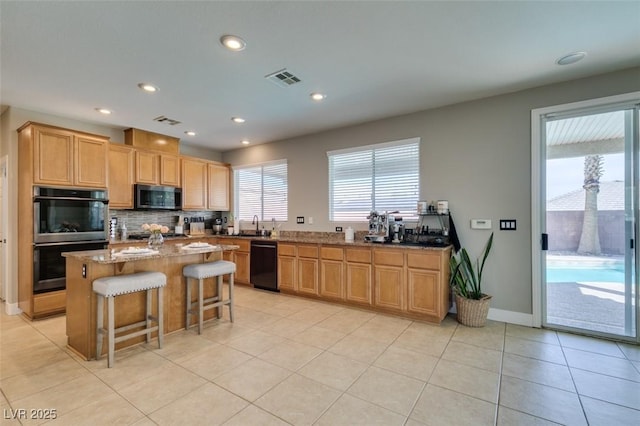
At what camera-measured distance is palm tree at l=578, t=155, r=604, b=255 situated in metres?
3.23

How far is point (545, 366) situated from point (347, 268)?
93.1 inches

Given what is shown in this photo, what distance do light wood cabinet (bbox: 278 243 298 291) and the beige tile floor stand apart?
1304 mm

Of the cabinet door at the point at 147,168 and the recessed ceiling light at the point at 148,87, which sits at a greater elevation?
the recessed ceiling light at the point at 148,87

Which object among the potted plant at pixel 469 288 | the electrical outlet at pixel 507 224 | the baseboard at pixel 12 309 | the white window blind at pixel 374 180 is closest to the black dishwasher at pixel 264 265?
the white window blind at pixel 374 180

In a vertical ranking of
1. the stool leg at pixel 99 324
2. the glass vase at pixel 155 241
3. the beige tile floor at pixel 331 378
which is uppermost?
the glass vase at pixel 155 241

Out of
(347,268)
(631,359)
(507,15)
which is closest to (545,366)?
(631,359)

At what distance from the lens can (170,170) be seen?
545cm

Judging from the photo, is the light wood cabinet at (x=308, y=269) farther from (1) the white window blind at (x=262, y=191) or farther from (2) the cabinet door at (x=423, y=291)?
(2) the cabinet door at (x=423, y=291)

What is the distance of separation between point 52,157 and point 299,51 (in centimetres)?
363

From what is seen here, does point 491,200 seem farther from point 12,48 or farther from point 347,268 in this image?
point 12,48

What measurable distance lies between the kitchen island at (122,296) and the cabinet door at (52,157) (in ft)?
4.98

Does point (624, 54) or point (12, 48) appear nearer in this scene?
point (12, 48)

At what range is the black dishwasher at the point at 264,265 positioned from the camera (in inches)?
196

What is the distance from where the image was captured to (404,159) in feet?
14.4
